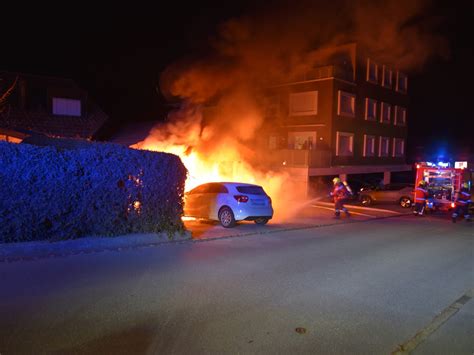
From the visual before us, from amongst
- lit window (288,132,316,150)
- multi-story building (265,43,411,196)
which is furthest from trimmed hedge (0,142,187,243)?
lit window (288,132,316,150)

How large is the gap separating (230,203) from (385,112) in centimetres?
2445

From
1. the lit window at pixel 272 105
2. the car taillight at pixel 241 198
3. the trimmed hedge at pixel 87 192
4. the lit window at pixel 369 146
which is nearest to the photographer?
the trimmed hedge at pixel 87 192

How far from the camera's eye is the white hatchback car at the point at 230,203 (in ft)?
39.0

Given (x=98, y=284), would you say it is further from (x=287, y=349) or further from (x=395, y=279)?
(x=395, y=279)

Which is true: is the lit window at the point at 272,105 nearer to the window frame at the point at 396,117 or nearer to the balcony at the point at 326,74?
the balcony at the point at 326,74

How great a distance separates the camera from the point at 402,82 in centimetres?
3450

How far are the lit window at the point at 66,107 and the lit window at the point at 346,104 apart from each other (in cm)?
1635

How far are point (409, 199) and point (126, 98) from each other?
18156mm

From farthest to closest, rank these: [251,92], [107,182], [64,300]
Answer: [251,92]
[107,182]
[64,300]

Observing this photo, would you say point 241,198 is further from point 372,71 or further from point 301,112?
point 372,71

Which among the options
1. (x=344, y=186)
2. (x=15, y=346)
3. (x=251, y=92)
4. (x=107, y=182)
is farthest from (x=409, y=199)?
(x=15, y=346)

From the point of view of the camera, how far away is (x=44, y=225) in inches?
323

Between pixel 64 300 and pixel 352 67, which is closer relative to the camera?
pixel 64 300

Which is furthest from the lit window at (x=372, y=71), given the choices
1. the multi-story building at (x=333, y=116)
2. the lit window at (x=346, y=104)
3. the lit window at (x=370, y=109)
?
the lit window at (x=346, y=104)
